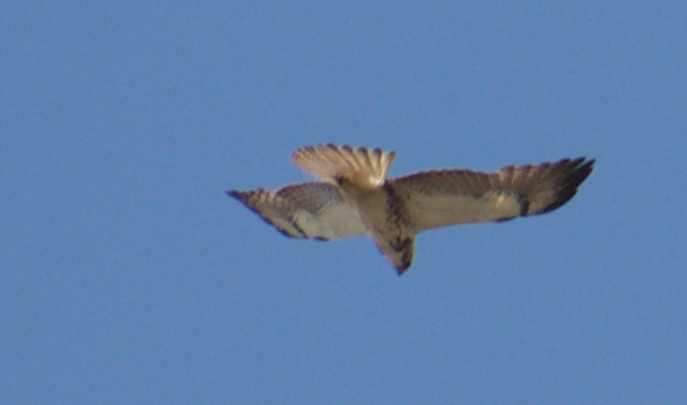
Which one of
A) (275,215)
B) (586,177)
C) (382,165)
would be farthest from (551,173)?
(275,215)

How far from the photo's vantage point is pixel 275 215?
13578 mm

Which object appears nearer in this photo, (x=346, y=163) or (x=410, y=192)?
(x=346, y=163)

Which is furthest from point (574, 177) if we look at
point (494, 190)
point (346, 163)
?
point (346, 163)

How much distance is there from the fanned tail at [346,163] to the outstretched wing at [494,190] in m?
0.16

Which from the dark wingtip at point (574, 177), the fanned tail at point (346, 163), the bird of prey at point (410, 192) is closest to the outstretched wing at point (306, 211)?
the bird of prey at point (410, 192)

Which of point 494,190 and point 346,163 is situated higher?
→ point 346,163

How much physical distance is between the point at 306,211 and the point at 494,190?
164 cm

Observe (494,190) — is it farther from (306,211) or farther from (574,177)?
(306,211)

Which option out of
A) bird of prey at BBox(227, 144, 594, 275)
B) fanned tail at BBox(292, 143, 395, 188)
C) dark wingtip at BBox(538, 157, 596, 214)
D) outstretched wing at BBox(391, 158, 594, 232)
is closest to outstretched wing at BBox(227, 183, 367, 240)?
bird of prey at BBox(227, 144, 594, 275)

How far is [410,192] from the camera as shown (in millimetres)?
12562

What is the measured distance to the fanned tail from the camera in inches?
485

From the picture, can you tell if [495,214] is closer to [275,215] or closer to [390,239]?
[390,239]

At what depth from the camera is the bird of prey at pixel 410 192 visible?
12375 mm

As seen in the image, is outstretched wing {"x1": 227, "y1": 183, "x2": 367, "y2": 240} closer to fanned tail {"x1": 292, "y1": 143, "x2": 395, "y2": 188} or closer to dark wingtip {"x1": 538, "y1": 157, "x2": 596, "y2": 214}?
fanned tail {"x1": 292, "y1": 143, "x2": 395, "y2": 188}
